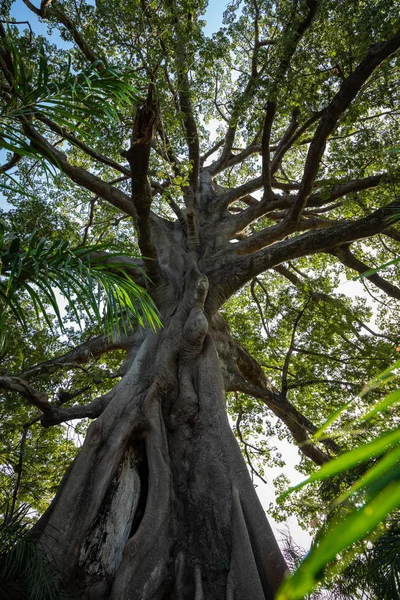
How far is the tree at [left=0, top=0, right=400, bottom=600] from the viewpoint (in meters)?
2.56

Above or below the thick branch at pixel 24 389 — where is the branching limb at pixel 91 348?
above

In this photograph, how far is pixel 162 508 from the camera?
9.00 feet

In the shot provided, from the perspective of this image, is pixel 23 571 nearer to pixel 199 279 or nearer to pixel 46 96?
pixel 46 96

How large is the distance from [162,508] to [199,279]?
2.62m

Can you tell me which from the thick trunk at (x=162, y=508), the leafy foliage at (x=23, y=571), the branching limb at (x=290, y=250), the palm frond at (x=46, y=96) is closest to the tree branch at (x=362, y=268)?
the branching limb at (x=290, y=250)

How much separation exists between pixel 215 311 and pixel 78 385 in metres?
2.58

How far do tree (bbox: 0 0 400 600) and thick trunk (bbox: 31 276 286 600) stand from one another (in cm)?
1

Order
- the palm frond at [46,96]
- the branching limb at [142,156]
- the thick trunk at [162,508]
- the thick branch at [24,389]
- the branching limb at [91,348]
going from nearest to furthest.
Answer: the palm frond at [46,96]
the thick trunk at [162,508]
the branching limb at [142,156]
the thick branch at [24,389]
the branching limb at [91,348]

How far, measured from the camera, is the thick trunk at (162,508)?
7.80 ft

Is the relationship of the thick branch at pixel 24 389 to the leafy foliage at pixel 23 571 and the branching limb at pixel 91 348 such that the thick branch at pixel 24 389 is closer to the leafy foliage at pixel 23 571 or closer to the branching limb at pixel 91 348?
the leafy foliage at pixel 23 571

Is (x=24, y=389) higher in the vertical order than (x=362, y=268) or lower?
lower

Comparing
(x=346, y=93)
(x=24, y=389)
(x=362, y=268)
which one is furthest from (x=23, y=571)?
(x=362, y=268)

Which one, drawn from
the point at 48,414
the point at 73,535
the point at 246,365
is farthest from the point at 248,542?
the point at 246,365

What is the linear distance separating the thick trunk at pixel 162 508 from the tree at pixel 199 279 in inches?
0.5
